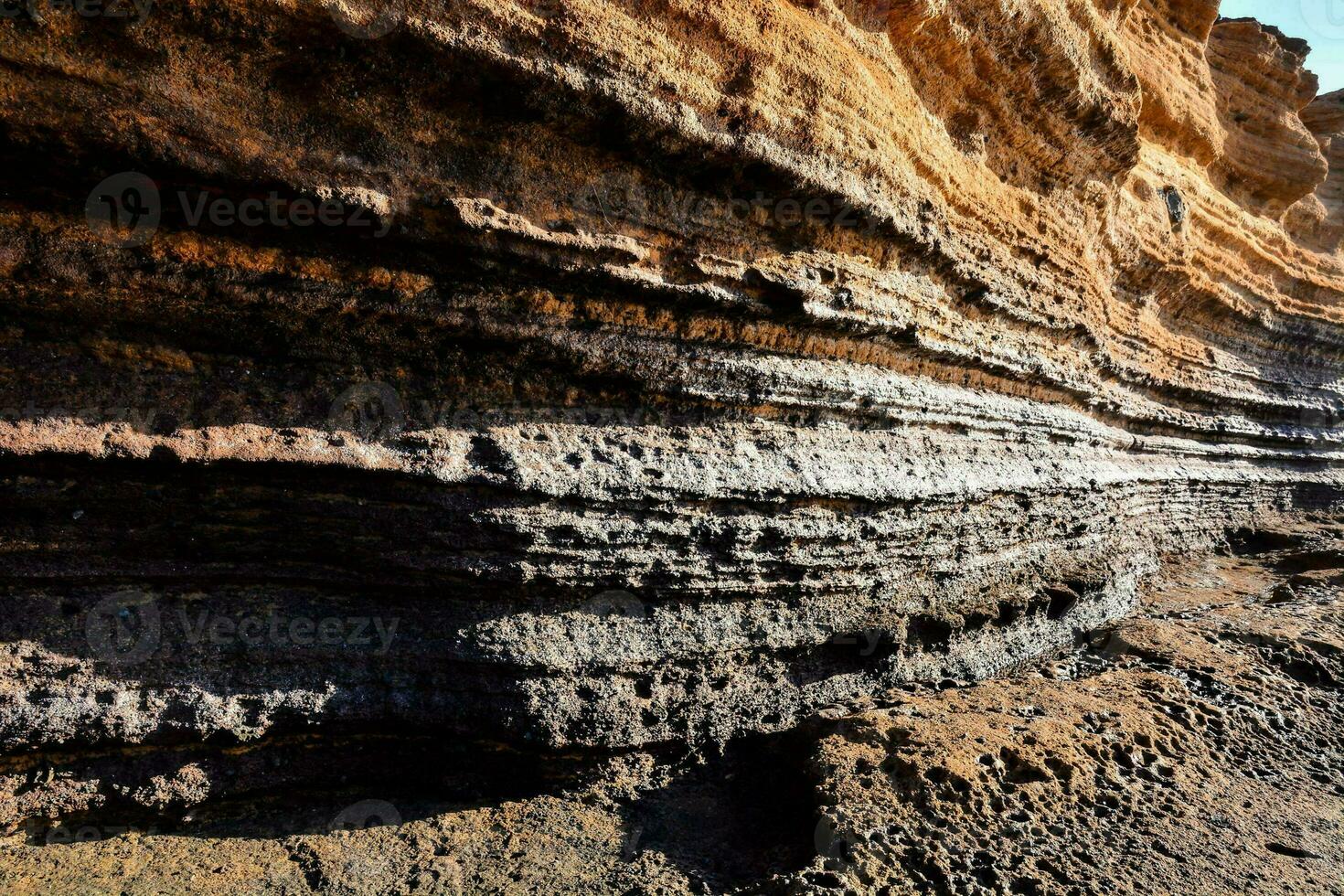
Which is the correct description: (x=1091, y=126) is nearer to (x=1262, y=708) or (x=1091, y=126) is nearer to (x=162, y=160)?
(x=1262, y=708)

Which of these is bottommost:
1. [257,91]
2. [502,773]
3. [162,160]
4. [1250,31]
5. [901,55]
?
[502,773]

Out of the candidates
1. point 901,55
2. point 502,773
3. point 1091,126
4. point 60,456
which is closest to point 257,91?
point 60,456

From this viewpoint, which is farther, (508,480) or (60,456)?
(508,480)

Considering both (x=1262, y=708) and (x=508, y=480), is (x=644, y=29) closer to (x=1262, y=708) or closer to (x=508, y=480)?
(x=508, y=480)

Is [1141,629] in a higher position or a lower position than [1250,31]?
lower

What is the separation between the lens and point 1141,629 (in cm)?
500

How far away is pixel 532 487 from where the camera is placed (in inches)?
116

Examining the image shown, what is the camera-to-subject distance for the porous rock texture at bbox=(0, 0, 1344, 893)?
8.05ft

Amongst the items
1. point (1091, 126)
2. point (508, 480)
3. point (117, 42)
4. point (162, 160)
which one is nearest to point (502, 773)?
point (508, 480)

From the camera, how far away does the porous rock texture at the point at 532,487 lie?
2.46 m

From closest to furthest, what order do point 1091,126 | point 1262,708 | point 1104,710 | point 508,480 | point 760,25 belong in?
point 508,480 → point 760,25 → point 1104,710 → point 1262,708 → point 1091,126

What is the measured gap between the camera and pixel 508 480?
9.59 feet

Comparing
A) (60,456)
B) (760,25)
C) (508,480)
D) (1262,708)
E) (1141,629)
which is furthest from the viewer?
(1141,629)

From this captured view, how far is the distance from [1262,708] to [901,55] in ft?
14.0
